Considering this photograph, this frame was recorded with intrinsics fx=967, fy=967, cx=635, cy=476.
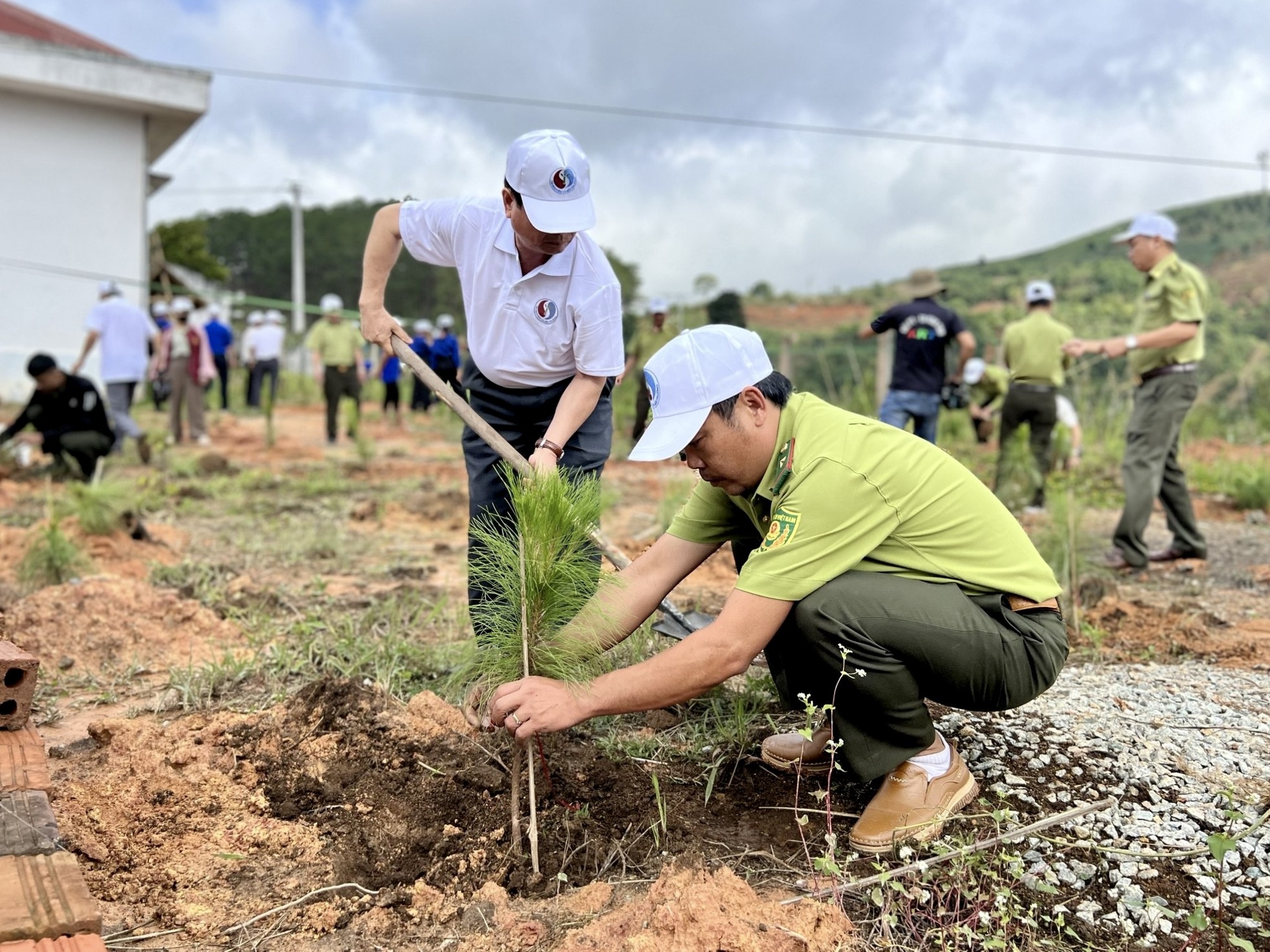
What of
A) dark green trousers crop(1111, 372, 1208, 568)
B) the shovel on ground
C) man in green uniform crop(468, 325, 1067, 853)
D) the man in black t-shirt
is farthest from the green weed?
dark green trousers crop(1111, 372, 1208, 568)

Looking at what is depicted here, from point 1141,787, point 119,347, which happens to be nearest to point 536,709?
point 1141,787

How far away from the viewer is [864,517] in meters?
2.23

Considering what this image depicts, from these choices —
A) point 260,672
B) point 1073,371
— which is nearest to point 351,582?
point 260,672

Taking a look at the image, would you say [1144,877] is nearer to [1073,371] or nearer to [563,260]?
[563,260]

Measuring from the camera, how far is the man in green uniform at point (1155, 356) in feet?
17.3

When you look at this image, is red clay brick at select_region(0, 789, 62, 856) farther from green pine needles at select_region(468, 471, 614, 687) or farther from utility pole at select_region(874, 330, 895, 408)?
utility pole at select_region(874, 330, 895, 408)

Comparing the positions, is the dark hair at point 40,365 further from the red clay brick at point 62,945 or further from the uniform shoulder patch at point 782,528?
the uniform shoulder patch at point 782,528

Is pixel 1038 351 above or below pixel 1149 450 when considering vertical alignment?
above

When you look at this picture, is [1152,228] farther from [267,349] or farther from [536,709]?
[267,349]

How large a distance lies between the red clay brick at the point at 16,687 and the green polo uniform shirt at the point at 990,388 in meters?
7.54

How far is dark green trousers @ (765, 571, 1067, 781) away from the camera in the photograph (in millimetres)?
2279

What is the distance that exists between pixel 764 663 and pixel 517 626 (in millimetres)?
1409

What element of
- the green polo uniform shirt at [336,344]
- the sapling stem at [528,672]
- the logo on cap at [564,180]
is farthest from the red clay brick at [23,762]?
the green polo uniform shirt at [336,344]

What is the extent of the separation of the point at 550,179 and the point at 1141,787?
2.28m
